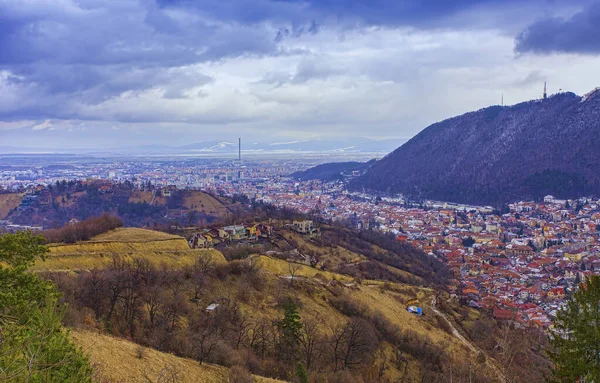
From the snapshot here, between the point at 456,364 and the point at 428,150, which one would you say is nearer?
the point at 456,364

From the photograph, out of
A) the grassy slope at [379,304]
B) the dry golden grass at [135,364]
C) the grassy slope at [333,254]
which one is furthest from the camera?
the grassy slope at [333,254]

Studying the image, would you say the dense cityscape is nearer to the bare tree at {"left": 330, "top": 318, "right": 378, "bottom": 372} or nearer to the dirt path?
the dirt path

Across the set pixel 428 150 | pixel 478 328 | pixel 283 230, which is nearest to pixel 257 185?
pixel 428 150

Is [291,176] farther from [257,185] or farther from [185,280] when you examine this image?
[185,280]

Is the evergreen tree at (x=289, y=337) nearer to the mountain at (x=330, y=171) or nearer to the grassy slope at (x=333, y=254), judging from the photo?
the grassy slope at (x=333, y=254)

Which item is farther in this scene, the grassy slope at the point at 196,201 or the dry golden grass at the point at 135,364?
the grassy slope at the point at 196,201

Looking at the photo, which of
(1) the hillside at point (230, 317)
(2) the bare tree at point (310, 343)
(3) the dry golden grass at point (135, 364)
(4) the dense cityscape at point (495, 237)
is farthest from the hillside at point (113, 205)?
(3) the dry golden grass at point (135, 364)
